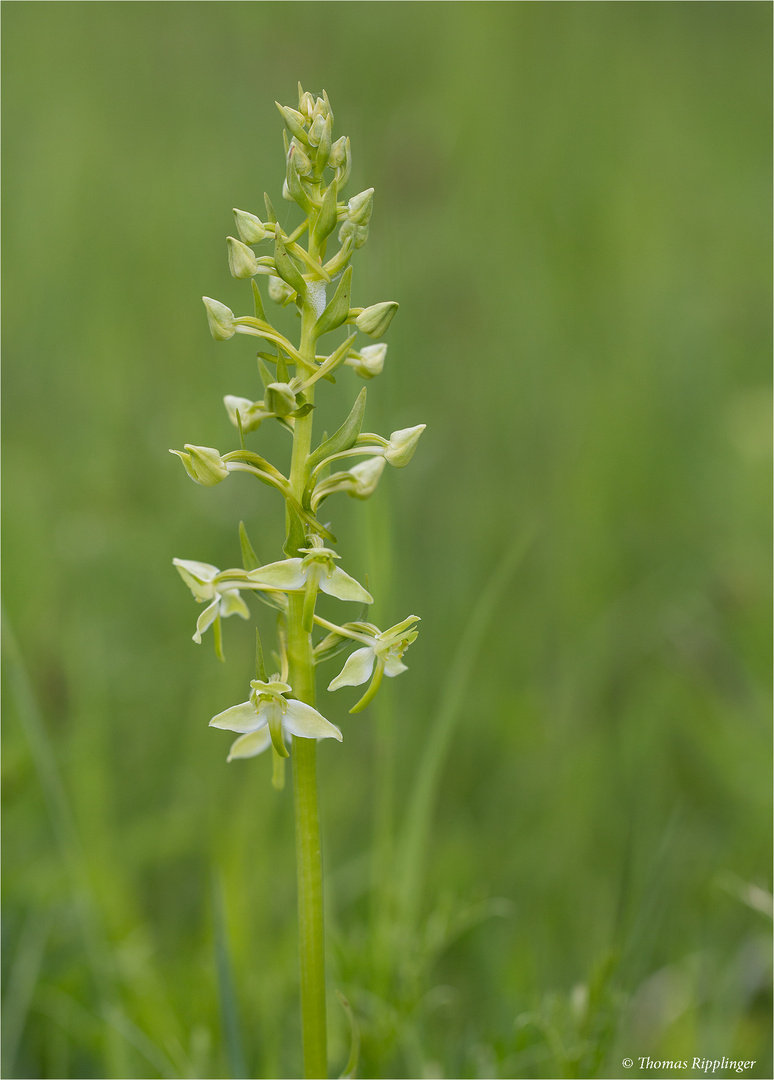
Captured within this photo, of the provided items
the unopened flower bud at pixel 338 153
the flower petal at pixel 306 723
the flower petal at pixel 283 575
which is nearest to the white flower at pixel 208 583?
the flower petal at pixel 283 575

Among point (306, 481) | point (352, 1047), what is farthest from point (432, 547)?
point (352, 1047)

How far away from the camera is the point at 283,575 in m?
1.29

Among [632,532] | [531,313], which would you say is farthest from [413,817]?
[531,313]

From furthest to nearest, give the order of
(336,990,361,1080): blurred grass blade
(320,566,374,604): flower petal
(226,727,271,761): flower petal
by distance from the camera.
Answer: (226,727,271,761): flower petal
(320,566,374,604): flower petal
(336,990,361,1080): blurred grass blade

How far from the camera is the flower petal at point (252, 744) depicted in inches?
55.9

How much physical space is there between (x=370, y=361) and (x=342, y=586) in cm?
37

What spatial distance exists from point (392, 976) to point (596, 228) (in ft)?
16.1

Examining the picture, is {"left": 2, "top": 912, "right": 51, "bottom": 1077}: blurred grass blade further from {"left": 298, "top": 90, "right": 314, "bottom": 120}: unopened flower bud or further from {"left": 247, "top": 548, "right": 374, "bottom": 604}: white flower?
{"left": 298, "top": 90, "right": 314, "bottom": 120}: unopened flower bud

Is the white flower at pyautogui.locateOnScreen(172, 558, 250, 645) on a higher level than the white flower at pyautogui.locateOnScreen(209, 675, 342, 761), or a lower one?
higher

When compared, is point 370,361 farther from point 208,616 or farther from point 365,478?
point 208,616

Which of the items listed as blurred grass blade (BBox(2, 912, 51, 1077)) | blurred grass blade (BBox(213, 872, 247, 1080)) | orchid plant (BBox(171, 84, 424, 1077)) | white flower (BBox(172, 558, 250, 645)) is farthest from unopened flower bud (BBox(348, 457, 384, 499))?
blurred grass blade (BBox(2, 912, 51, 1077))

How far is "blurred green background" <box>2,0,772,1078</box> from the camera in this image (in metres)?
1.94

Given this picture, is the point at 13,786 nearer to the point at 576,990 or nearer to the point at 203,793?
the point at 203,793

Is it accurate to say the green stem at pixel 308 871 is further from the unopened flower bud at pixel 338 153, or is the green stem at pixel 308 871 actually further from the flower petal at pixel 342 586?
the unopened flower bud at pixel 338 153
